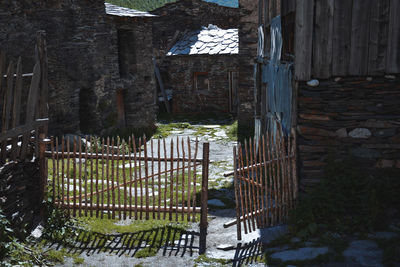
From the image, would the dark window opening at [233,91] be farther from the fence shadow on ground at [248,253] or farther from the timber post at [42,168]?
the fence shadow on ground at [248,253]

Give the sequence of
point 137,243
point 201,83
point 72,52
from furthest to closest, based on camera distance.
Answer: point 201,83, point 72,52, point 137,243

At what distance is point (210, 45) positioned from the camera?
1959 cm

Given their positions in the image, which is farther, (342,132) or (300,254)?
(342,132)

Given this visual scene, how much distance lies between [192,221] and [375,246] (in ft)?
8.47

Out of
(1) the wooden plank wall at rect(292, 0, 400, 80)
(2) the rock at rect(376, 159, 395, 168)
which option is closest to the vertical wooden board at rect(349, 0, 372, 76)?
(1) the wooden plank wall at rect(292, 0, 400, 80)

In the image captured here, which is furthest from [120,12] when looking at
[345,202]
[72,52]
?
[345,202]

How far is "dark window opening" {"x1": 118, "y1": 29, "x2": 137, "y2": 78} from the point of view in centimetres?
1534

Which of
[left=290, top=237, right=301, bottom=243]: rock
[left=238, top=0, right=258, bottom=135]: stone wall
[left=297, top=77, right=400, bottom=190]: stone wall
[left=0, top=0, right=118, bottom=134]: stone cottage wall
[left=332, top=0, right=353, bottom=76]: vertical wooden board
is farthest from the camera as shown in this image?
[left=238, top=0, right=258, bottom=135]: stone wall

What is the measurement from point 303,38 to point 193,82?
13.7 meters

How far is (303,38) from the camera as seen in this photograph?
20.7 feet

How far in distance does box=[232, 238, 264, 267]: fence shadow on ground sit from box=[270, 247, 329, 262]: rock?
0.78 feet

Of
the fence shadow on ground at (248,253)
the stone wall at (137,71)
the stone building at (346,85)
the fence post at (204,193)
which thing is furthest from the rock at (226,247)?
the stone wall at (137,71)

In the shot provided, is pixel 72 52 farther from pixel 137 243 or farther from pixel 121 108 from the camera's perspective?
pixel 137 243

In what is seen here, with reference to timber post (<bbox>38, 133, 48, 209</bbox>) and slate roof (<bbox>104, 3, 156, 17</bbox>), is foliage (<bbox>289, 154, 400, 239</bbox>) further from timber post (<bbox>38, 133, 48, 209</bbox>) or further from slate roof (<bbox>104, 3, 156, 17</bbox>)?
slate roof (<bbox>104, 3, 156, 17</bbox>)
